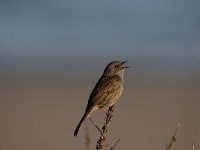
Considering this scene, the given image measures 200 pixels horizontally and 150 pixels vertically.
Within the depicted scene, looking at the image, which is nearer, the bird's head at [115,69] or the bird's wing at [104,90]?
the bird's wing at [104,90]

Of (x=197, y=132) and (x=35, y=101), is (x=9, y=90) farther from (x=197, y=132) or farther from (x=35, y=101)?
(x=197, y=132)

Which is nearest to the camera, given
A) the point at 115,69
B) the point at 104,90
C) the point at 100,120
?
the point at 104,90

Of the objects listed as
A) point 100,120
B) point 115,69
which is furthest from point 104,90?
point 100,120

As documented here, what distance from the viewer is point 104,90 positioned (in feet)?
28.9

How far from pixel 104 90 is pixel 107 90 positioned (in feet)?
0.20

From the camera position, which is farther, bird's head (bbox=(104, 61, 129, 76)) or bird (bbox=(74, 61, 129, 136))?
bird's head (bbox=(104, 61, 129, 76))

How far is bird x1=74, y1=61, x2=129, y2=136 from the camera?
8.62m

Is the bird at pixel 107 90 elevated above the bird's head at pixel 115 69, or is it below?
below

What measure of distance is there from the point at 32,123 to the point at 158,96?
547 centimetres

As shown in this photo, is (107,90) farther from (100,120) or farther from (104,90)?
(100,120)

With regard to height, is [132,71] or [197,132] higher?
[132,71]

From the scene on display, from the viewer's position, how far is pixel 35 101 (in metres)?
21.8

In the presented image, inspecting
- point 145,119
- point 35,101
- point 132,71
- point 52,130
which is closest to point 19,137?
point 52,130

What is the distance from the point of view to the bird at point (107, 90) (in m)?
8.62
